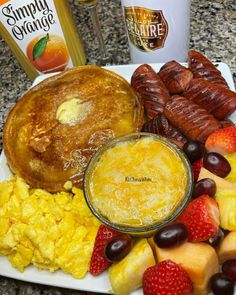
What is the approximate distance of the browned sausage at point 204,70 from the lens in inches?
42.8

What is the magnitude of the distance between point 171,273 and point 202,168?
24 centimetres

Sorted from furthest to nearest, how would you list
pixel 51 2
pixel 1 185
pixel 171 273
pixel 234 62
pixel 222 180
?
pixel 234 62 < pixel 51 2 < pixel 1 185 < pixel 222 180 < pixel 171 273

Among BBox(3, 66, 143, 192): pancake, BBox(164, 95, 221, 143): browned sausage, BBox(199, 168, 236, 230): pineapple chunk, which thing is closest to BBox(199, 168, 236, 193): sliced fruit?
BBox(199, 168, 236, 230): pineapple chunk

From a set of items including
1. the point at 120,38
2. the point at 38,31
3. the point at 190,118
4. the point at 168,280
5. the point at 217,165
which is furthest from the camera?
the point at 120,38

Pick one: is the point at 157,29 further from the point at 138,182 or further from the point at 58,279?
the point at 58,279

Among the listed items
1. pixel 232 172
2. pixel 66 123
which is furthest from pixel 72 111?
pixel 232 172

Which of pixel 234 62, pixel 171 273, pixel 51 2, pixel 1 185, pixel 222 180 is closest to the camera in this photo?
pixel 171 273

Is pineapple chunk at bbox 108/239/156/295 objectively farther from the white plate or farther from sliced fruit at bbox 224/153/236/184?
sliced fruit at bbox 224/153/236/184

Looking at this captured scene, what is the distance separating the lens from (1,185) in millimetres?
1024

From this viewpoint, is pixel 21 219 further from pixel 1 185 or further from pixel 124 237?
pixel 124 237

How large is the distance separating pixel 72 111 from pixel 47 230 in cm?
33

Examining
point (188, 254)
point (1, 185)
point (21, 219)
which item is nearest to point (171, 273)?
point (188, 254)

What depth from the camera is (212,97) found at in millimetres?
1031

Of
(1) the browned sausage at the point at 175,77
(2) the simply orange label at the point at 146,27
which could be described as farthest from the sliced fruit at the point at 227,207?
(2) the simply orange label at the point at 146,27
